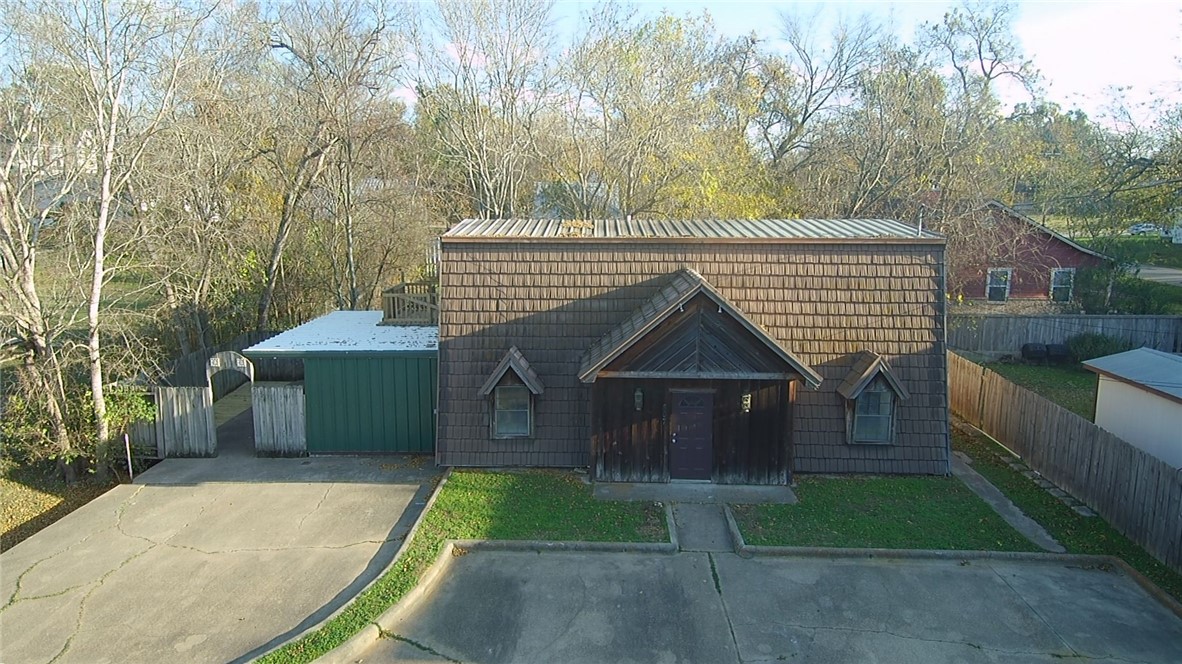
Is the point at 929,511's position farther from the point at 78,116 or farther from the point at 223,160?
the point at 223,160

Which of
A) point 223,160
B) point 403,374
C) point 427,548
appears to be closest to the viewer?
point 427,548

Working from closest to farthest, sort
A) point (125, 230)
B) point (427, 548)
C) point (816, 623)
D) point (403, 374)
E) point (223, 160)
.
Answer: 1. point (816, 623)
2. point (427, 548)
3. point (403, 374)
4. point (125, 230)
5. point (223, 160)

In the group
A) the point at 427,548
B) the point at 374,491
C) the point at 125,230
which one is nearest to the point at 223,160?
the point at 125,230

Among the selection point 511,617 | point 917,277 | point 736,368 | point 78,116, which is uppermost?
point 78,116

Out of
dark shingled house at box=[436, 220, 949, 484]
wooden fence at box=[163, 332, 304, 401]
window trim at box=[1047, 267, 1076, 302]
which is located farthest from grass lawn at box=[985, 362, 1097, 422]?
wooden fence at box=[163, 332, 304, 401]

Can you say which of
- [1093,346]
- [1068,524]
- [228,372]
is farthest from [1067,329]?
[228,372]

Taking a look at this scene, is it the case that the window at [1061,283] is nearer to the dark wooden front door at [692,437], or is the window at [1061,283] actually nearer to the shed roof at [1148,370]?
the shed roof at [1148,370]

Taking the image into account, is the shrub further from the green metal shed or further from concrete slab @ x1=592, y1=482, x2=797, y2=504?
the green metal shed
